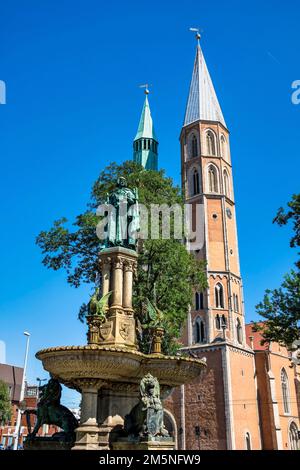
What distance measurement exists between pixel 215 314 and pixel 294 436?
1484 centimetres

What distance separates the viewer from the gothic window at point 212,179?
51.8 metres

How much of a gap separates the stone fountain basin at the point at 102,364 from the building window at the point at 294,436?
132 ft

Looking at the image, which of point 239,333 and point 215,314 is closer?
point 215,314

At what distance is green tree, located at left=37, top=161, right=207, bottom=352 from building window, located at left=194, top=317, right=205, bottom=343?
20297 mm

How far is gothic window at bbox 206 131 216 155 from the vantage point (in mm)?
54434

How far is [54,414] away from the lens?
33.6 ft

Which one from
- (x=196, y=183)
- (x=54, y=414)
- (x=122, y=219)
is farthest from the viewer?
(x=196, y=183)

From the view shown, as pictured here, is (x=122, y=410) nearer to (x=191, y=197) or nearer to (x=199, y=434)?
(x=199, y=434)

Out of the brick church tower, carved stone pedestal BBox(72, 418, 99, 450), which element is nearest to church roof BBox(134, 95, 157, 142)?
the brick church tower

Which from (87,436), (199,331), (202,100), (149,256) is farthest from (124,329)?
(202,100)

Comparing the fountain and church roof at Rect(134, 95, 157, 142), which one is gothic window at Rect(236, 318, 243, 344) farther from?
the fountain

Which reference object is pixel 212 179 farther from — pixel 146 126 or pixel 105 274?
pixel 105 274

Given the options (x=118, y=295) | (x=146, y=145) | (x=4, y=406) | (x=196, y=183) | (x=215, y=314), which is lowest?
(x=118, y=295)
